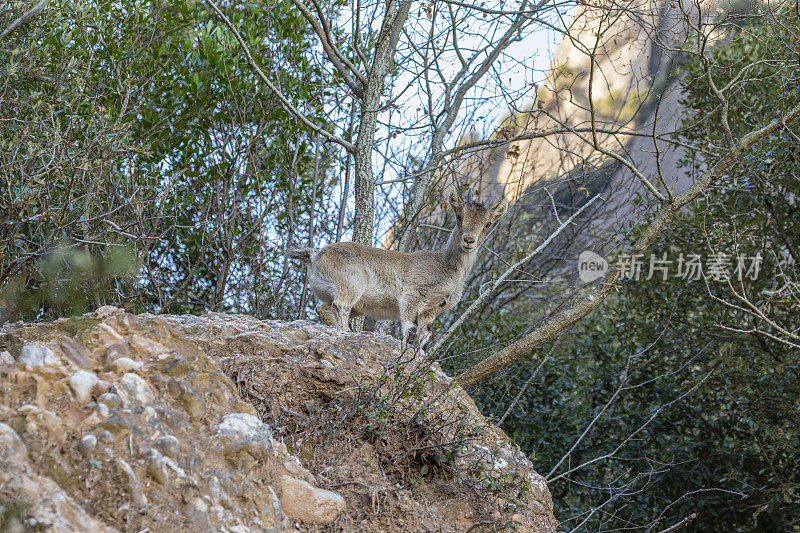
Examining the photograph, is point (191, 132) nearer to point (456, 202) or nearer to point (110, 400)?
Answer: point (456, 202)

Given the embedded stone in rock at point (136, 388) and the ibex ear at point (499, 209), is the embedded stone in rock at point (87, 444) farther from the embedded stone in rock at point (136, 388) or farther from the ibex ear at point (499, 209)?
the ibex ear at point (499, 209)

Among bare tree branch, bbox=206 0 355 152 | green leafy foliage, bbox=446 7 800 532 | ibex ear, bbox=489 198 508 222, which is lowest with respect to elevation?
green leafy foliage, bbox=446 7 800 532

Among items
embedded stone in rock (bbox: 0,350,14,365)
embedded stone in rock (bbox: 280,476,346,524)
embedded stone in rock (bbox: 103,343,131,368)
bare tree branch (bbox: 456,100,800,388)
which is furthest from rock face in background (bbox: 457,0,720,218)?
embedded stone in rock (bbox: 0,350,14,365)

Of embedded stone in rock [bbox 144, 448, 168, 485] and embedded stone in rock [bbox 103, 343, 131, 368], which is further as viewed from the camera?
embedded stone in rock [bbox 103, 343, 131, 368]

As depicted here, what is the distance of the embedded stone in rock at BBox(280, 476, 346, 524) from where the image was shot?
409 cm

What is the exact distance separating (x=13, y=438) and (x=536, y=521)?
3341 millimetres

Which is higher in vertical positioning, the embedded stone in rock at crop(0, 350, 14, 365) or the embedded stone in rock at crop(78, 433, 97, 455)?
the embedded stone in rock at crop(0, 350, 14, 365)

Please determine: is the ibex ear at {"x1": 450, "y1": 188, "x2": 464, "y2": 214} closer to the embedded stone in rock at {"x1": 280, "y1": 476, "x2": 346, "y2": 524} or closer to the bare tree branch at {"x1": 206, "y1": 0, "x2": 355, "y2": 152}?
the bare tree branch at {"x1": 206, "y1": 0, "x2": 355, "y2": 152}

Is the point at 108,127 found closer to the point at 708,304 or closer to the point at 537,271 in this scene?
the point at 708,304

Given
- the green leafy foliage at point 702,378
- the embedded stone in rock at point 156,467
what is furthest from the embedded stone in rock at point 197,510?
the green leafy foliage at point 702,378

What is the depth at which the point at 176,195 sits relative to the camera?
33.5ft

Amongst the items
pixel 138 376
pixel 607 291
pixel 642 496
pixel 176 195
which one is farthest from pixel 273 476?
pixel 642 496

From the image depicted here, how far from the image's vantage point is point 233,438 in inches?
153

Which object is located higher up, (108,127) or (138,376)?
(108,127)
